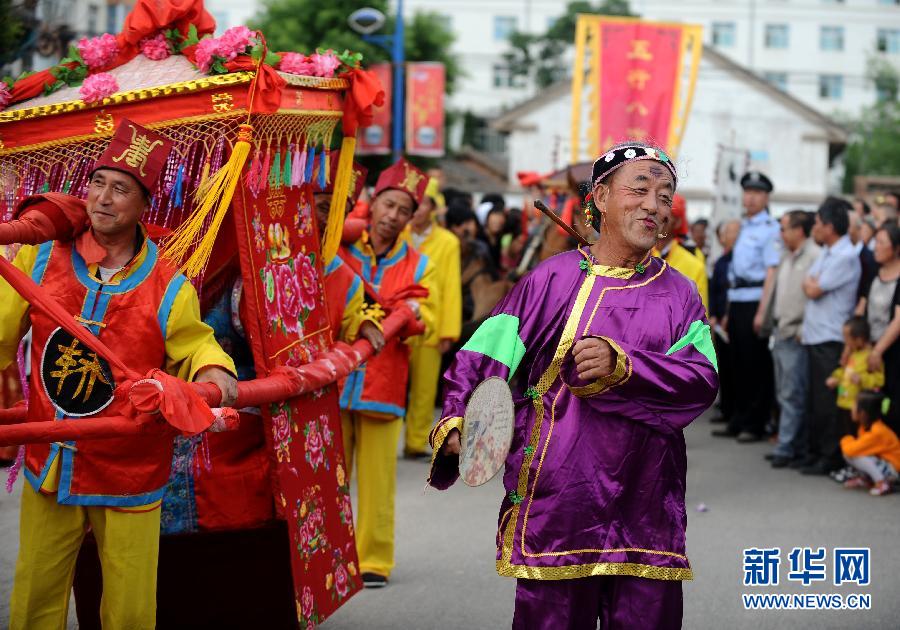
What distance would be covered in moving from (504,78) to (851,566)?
59.3 meters

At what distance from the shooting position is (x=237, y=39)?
4.40m

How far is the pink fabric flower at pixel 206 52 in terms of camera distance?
14.4 ft

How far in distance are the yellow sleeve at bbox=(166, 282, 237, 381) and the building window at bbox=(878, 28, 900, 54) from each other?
68312 millimetres

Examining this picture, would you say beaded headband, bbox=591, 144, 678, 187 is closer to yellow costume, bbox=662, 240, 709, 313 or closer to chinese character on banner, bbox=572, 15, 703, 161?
yellow costume, bbox=662, 240, 709, 313

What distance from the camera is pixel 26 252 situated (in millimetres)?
4074

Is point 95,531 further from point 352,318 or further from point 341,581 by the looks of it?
point 352,318

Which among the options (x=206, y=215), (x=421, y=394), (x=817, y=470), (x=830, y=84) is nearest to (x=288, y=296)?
(x=206, y=215)

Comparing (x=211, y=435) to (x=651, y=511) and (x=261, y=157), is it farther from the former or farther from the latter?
(x=651, y=511)

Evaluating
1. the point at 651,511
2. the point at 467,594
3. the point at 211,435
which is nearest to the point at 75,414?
the point at 211,435

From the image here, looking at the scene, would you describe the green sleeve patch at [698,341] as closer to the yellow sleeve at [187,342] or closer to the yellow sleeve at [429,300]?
the yellow sleeve at [187,342]

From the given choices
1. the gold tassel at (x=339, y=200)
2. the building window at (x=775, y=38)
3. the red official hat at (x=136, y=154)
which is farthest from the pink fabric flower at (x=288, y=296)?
the building window at (x=775, y=38)

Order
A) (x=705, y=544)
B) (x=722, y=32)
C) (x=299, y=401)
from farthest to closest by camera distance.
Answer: (x=722, y=32)
(x=705, y=544)
(x=299, y=401)

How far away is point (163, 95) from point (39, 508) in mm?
1542

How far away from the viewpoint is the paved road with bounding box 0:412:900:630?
5.78 metres
